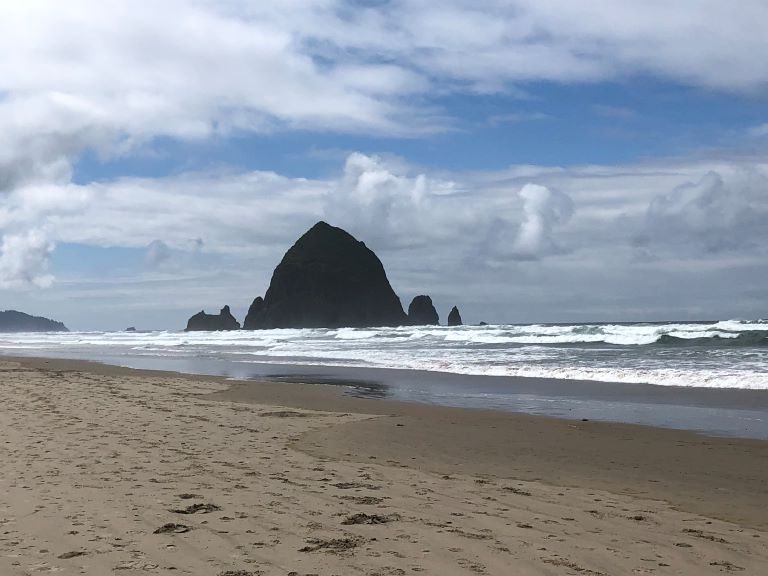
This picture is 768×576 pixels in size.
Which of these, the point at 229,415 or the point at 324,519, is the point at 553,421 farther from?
the point at 324,519

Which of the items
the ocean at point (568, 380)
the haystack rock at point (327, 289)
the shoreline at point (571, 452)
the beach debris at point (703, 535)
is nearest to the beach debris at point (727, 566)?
the beach debris at point (703, 535)

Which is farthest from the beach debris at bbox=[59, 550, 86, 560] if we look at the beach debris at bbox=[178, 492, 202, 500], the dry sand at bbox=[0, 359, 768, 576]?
the beach debris at bbox=[178, 492, 202, 500]

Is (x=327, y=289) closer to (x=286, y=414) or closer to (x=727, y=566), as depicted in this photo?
(x=286, y=414)

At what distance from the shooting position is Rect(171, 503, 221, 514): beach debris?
5.41 metres

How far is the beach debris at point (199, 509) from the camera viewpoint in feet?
17.8

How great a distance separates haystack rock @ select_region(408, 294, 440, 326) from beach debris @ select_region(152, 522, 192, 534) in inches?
4897

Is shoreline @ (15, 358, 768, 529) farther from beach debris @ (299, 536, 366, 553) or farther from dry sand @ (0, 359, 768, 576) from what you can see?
beach debris @ (299, 536, 366, 553)

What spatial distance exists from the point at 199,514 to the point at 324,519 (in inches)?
39.0

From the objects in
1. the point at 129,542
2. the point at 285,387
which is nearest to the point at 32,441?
the point at 129,542

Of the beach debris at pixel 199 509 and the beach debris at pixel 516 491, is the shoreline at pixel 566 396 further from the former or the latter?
the beach debris at pixel 199 509

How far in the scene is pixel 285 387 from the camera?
724 inches

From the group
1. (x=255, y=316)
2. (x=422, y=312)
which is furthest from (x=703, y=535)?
(x=422, y=312)

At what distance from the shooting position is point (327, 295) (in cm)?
12062

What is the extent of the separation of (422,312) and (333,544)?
12600cm
